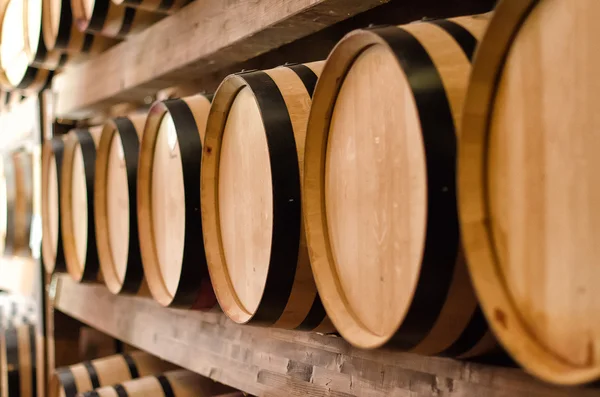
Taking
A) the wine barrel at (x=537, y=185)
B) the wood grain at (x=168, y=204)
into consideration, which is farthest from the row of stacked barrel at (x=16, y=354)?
the wine barrel at (x=537, y=185)

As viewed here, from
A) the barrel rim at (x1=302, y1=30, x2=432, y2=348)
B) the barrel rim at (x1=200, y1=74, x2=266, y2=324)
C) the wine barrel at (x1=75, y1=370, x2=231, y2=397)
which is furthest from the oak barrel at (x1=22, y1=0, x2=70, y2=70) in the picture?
the barrel rim at (x1=302, y1=30, x2=432, y2=348)

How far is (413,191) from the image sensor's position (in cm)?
141

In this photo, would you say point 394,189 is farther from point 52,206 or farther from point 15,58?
point 15,58

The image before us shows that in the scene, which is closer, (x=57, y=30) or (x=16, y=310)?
(x=57, y=30)

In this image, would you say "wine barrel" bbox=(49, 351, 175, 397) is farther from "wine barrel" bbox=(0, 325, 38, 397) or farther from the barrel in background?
the barrel in background

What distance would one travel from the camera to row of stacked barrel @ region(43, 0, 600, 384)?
113 centimetres

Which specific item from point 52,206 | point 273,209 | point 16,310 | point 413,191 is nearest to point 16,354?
point 16,310

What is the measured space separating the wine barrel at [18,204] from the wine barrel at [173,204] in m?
2.35

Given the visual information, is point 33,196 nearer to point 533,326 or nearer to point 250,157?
point 250,157

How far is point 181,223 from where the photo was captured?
245 cm

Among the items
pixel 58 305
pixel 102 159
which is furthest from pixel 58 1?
pixel 58 305

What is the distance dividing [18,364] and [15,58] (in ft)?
6.98

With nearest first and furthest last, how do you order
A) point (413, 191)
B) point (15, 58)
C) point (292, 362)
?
point (413, 191) < point (292, 362) < point (15, 58)

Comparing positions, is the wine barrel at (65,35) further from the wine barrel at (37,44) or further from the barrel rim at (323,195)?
the barrel rim at (323,195)
